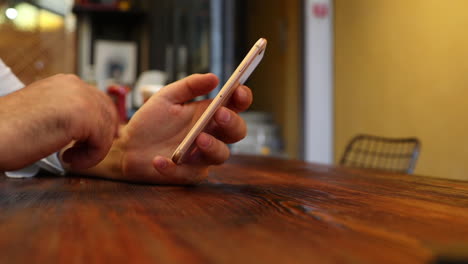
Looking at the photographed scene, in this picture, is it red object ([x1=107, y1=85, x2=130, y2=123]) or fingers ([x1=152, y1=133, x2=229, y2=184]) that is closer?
fingers ([x1=152, y1=133, x2=229, y2=184])

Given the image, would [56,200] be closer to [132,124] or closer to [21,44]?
[132,124]

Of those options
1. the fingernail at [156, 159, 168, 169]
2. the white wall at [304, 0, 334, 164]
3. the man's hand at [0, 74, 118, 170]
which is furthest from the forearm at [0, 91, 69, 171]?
the white wall at [304, 0, 334, 164]

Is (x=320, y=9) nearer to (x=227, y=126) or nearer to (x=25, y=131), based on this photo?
(x=227, y=126)

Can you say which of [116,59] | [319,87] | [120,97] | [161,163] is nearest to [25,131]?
[161,163]

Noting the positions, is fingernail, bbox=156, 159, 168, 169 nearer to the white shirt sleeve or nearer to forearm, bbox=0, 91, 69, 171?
forearm, bbox=0, 91, 69, 171

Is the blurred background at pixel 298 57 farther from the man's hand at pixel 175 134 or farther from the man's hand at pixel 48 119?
the man's hand at pixel 48 119

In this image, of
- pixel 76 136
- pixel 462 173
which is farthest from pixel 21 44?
pixel 76 136

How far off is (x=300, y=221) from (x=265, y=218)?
0.08ft

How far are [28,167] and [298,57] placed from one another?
2809mm

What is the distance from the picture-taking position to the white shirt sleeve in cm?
69

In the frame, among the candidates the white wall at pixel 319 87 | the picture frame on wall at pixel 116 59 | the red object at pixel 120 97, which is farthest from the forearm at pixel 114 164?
the picture frame on wall at pixel 116 59

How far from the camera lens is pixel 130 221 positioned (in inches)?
11.2

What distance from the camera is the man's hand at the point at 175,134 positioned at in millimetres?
513

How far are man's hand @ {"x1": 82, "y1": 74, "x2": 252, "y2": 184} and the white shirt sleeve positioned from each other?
168mm
